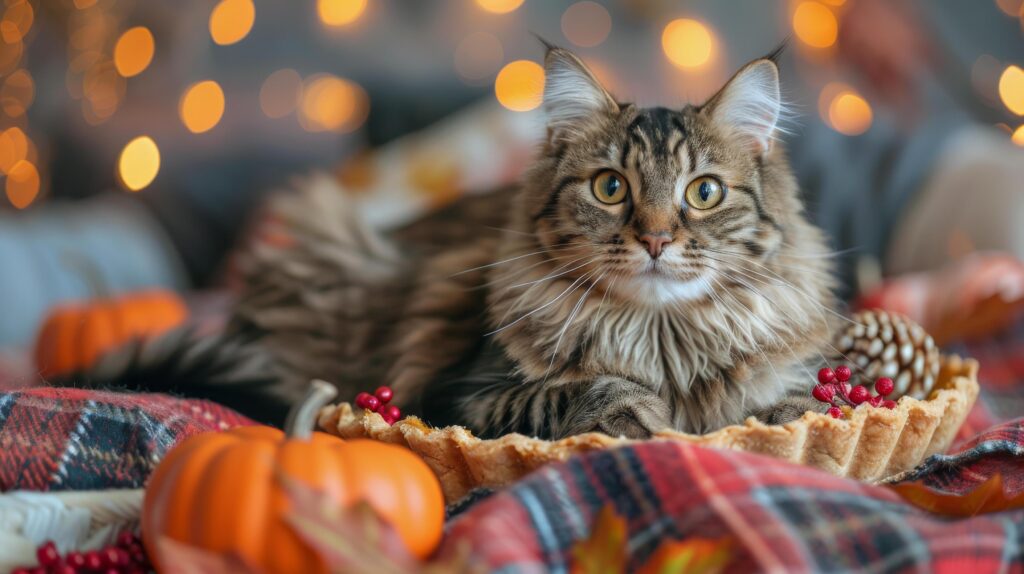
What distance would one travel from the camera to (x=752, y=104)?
1.25 meters

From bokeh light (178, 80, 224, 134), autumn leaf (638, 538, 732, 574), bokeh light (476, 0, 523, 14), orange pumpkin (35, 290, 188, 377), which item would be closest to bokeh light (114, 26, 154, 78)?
bokeh light (178, 80, 224, 134)

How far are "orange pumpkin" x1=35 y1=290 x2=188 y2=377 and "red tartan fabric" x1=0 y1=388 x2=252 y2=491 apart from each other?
0.88m

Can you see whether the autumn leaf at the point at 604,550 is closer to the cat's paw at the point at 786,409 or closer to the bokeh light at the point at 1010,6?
the cat's paw at the point at 786,409

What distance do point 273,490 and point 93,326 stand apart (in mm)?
1556

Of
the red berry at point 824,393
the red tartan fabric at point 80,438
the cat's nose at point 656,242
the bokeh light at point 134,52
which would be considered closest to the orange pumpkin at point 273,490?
the red tartan fabric at point 80,438

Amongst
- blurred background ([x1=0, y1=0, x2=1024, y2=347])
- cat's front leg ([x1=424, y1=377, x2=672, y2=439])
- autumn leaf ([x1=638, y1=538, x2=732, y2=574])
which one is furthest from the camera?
blurred background ([x1=0, y1=0, x2=1024, y2=347])

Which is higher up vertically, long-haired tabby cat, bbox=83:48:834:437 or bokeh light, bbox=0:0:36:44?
bokeh light, bbox=0:0:36:44

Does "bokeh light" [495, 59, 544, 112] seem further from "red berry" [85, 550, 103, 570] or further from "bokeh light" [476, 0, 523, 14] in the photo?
"red berry" [85, 550, 103, 570]

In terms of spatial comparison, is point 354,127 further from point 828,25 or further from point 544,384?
point 544,384

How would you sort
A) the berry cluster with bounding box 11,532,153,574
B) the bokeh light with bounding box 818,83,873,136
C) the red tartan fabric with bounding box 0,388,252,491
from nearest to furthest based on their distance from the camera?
1. the berry cluster with bounding box 11,532,153,574
2. the red tartan fabric with bounding box 0,388,252,491
3. the bokeh light with bounding box 818,83,873,136

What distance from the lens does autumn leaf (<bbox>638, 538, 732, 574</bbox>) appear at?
716 mm

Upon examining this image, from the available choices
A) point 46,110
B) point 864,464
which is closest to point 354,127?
point 46,110

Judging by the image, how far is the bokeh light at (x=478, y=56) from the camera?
3.51 meters

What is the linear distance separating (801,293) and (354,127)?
2668 mm
